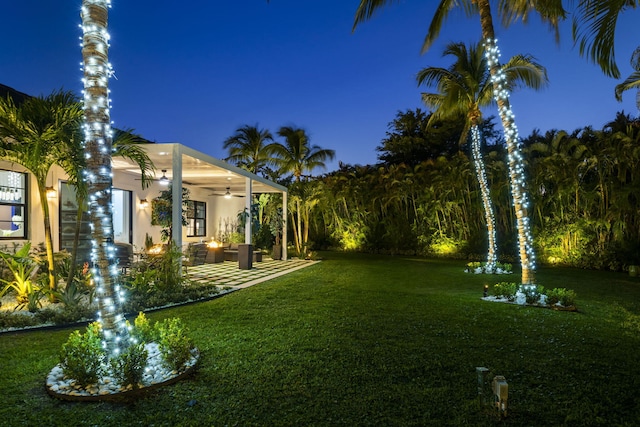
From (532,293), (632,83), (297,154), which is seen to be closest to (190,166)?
(532,293)

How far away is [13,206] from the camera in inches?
299

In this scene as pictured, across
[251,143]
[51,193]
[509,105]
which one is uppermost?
[251,143]

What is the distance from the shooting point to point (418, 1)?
759 centimetres

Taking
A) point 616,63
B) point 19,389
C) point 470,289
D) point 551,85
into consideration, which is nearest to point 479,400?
point 19,389

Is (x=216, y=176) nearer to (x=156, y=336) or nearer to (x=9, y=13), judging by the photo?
(x=9, y=13)

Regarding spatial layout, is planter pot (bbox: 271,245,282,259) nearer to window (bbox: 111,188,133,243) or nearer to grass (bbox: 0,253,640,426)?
window (bbox: 111,188,133,243)

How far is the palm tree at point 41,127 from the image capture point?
16.8 ft

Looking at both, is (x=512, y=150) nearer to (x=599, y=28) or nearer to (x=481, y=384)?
A: (x=599, y=28)

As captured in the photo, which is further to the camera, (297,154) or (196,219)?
(297,154)

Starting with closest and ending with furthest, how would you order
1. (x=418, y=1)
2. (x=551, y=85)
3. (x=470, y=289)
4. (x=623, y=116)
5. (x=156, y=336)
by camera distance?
(x=156, y=336)
(x=418, y=1)
(x=470, y=289)
(x=551, y=85)
(x=623, y=116)

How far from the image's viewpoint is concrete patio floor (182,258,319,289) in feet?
28.5

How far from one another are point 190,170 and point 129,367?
8208mm

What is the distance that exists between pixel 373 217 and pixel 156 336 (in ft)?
53.8

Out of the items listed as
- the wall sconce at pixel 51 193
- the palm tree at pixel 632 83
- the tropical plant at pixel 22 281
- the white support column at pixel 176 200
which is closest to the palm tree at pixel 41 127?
the tropical plant at pixel 22 281
